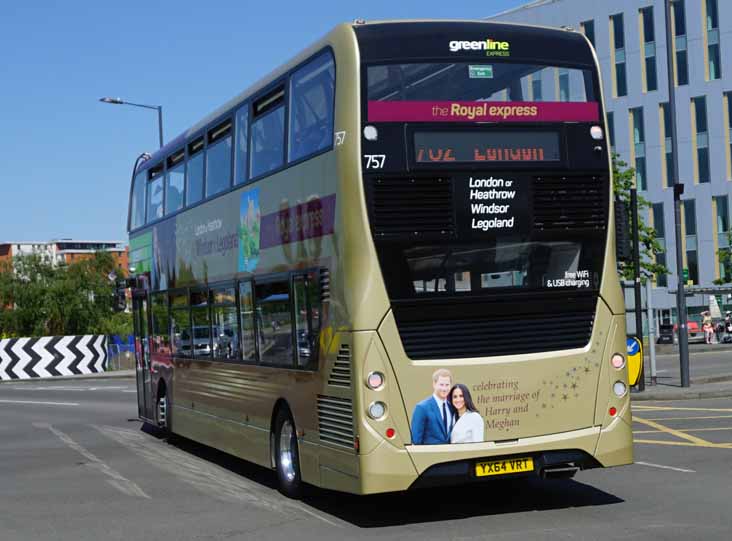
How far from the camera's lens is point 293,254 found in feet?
38.1

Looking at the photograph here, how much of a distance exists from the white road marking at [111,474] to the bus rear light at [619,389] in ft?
16.9

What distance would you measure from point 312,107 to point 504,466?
3.72 m

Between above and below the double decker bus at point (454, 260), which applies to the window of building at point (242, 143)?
above

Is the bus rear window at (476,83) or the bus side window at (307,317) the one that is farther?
the bus side window at (307,317)

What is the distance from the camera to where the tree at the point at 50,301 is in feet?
252

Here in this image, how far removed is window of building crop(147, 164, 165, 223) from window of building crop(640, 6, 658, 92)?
163 feet

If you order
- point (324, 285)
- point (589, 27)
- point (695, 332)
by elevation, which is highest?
point (589, 27)

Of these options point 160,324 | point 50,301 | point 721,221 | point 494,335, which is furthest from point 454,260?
point 50,301

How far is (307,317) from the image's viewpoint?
37.0 ft

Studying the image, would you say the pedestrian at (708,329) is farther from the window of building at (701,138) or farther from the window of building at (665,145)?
the window of building at (665,145)

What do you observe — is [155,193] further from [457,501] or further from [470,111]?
[470,111]

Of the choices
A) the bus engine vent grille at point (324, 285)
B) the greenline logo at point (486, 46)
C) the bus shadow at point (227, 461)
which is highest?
the greenline logo at point (486, 46)

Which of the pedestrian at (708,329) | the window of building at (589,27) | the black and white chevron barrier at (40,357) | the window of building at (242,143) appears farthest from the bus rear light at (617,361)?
the window of building at (589,27)

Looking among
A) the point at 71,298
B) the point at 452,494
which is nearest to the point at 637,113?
the point at 71,298
